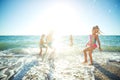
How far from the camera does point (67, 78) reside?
20.0 feet

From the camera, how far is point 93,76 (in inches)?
249

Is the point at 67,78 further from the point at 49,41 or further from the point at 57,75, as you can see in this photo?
the point at 49,41

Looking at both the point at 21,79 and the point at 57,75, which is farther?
the point at 57,75

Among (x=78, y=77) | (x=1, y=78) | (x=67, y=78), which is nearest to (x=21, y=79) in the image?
(x=1, y=78)

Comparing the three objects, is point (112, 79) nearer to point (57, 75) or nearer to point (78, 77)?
point (78, 77)

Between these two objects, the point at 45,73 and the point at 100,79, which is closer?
the point at 100,79

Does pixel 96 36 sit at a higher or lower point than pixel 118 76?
higher

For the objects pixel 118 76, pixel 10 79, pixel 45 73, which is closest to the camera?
pixel 10 79

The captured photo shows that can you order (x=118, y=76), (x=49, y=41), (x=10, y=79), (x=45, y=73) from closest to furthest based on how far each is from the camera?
(x=10, y=79)
(x=118, y=76)
(x=45, y=73)
(x=49, y=41)

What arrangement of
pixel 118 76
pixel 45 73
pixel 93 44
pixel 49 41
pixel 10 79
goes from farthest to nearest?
pixel 49 41
pixel 93 44
pixel 45 73
pixel 118 76
pixel 10 79

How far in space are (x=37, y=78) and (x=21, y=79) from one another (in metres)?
0.71

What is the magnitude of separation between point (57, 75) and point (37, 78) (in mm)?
999

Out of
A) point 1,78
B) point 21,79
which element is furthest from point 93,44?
point 1,78

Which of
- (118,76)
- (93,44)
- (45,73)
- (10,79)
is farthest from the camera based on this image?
(93,44)
